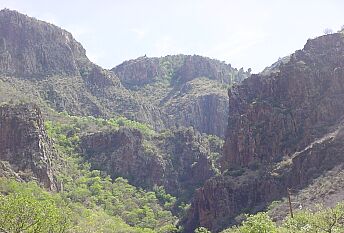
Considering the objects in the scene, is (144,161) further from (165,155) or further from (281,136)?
(281,136)

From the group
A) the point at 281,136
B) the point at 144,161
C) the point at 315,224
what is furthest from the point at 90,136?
the point at 315,224

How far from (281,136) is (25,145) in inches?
1816

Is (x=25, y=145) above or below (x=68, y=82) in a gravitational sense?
below

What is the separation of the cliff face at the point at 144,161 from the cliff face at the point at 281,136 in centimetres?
2868

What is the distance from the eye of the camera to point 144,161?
134 metres

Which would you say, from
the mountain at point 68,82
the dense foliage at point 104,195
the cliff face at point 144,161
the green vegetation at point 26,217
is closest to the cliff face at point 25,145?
the dense foliage at point 104,195

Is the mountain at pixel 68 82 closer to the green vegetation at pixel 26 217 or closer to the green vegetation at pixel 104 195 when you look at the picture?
the green vegetation at pixel 104 195

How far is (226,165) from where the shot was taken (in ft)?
334

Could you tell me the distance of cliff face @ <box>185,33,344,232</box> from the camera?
8231cm

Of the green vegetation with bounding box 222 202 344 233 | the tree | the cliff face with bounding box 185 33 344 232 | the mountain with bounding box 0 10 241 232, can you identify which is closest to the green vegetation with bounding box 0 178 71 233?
the tree

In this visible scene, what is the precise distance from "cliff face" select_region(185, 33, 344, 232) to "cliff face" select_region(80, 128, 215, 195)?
2868cm

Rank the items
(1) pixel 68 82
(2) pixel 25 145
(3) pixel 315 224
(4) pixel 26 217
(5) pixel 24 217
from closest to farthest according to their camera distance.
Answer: (3) pixel 315 224
(5) pixel 24 217
(4) pixel 26 217
(2) pixel 25 145
(1) pixel 68 82

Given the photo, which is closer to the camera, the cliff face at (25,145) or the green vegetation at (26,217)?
the green vegetation at (26,217)

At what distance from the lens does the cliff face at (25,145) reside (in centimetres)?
9732
